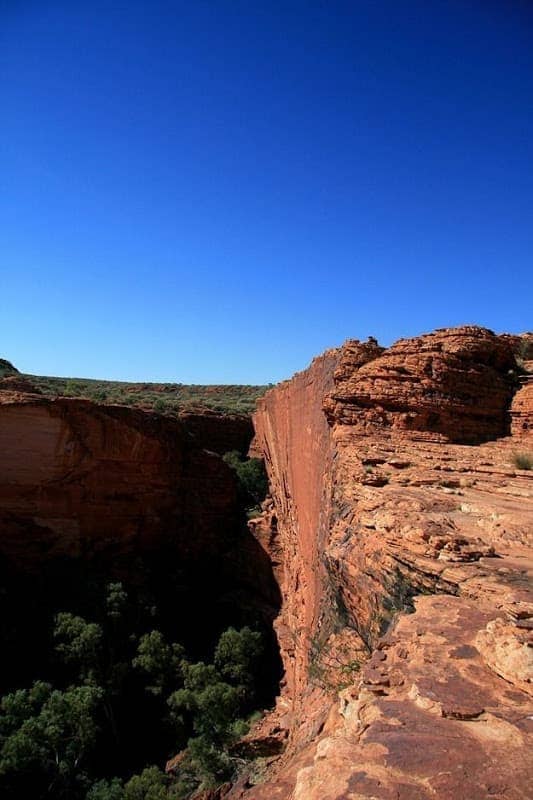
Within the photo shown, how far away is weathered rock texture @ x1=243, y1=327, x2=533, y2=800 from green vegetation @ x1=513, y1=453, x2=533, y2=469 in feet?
0.61

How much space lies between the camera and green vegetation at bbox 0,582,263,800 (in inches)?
461

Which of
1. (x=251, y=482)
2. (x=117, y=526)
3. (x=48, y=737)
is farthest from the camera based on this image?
(x=251, y=482)

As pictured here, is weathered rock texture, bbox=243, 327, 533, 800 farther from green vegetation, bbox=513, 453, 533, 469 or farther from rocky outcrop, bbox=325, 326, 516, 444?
green vegetation, bbox=513, 453, 533, 469

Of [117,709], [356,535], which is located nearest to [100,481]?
[117,709]

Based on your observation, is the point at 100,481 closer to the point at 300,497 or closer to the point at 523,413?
the point at 300,497

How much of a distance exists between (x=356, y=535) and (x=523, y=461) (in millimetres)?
3699

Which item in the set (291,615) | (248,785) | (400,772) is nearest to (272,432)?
(291,615)

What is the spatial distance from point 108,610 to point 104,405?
8.01 m

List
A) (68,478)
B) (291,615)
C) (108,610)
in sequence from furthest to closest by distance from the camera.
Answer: (68,478), (108,610), (291,615)

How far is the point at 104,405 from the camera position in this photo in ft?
66.0

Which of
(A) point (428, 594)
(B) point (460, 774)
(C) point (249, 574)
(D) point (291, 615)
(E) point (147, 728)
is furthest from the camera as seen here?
(C) point (249, 574)

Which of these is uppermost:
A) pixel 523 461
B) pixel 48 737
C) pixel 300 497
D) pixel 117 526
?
pixel 523 461

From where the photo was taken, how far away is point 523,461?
8156 millimetres

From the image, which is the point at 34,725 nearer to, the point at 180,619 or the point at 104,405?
the point at 180,619
